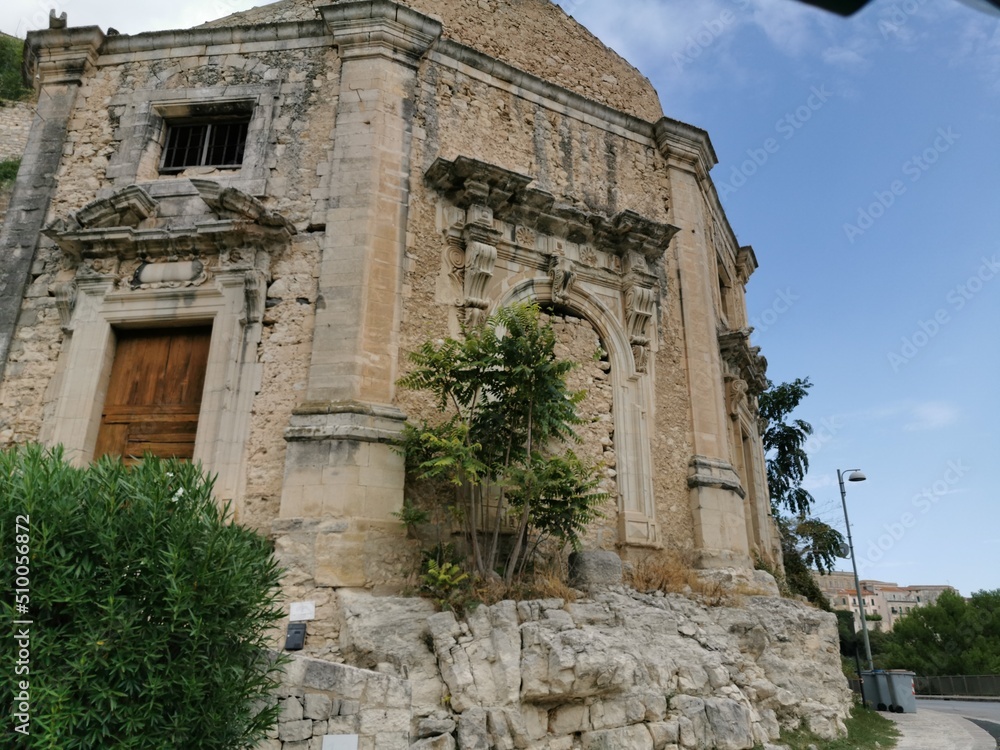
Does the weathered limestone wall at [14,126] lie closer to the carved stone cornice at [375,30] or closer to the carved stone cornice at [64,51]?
the carved stone cornice at [64,51]

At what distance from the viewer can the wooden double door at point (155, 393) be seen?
8.88m

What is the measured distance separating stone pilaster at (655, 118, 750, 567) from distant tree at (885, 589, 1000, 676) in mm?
32770

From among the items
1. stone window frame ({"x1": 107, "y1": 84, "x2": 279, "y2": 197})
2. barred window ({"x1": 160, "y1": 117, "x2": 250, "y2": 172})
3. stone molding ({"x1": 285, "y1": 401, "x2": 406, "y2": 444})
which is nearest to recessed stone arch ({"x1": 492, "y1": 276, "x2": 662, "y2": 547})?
stone molding ({"x1": 285, "y1": 401, "x2": 406, "y2": 444})

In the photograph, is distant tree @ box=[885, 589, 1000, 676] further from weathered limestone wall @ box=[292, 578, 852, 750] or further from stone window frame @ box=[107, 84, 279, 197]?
stone window frame @ box=[107, 84, 279, 197]

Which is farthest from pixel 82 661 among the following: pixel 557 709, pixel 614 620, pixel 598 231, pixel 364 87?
pixel 598 231

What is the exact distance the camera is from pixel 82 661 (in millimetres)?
4422

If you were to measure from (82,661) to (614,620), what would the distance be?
5066 millimetres

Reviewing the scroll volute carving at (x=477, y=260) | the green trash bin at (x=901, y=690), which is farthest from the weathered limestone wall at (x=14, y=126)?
the green trash bin at (x=901, y=690)

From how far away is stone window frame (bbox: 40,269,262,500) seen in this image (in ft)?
28.0

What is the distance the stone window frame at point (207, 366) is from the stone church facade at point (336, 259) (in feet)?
0.09

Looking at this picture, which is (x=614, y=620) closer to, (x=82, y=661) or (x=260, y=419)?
(x=260, y=419)

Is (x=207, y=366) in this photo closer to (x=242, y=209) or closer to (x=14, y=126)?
(x=242, y=209)

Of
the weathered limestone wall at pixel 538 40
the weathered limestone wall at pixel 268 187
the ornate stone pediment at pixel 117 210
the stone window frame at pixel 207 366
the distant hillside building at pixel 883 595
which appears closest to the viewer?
the stone window frame at pixel 207 366

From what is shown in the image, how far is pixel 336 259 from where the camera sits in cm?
920
